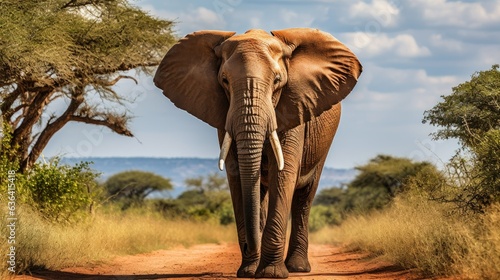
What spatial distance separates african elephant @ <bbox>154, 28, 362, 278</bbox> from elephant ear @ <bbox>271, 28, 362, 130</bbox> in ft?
0.04

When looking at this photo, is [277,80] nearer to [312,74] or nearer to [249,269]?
[312,74]

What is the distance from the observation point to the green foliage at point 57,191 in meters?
18.3

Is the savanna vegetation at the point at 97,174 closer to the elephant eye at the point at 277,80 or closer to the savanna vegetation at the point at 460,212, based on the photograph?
the savanna vegetation at the point at 460,212

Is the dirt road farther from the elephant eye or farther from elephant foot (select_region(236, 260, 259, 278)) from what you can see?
the elephant eye

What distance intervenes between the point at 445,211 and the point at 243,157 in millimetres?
4003

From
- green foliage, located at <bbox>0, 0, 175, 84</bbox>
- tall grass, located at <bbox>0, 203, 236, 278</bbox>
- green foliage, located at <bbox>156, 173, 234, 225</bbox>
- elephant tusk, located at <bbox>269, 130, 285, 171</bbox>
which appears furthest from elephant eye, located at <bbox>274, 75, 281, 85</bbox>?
green foliage, located at <bbox>156, 173, 234, 225</bbox>

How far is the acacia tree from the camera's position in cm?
1794

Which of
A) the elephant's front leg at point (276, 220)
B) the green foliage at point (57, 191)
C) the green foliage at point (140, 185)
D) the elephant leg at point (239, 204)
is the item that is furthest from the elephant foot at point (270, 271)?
the green foliage at point (140, 185)

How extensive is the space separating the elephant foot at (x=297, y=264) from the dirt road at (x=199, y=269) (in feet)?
0.52

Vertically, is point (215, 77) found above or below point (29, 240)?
above

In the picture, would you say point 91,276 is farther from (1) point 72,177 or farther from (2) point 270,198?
(1) point 72,177

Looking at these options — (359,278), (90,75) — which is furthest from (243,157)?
(90,75)

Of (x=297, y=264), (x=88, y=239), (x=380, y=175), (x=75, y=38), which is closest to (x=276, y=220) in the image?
(x=297, y=264)

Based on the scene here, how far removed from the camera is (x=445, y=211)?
44.6 ft
